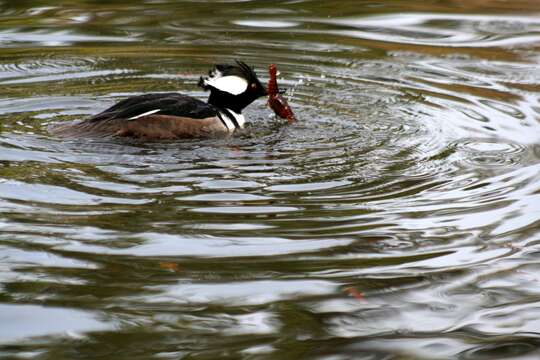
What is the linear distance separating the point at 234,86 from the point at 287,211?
2.94m

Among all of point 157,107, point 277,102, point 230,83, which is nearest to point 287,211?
point 157,107

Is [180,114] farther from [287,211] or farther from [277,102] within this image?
[287,211]

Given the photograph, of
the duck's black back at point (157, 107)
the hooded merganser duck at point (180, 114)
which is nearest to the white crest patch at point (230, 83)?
the hooded merganser duck at point (180, 114)

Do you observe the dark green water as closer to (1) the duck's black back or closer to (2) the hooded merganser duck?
(2) the hooded merganser duck

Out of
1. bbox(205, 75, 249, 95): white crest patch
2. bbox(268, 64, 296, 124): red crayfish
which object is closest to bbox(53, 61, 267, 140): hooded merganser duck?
bbox(205, 75, 249, 95): white crest patch

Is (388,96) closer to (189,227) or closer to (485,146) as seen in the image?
(485,146)

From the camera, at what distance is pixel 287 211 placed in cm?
610

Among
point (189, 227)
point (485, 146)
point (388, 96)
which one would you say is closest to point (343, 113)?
point (388, 96)

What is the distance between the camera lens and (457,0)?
13.0m

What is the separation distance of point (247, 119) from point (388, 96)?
4.19 feet

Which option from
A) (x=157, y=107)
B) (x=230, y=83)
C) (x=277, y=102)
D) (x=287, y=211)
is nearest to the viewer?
(x=287, y=211)

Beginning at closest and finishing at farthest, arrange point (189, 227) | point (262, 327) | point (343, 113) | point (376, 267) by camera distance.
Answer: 1. point (262, 327)
2. point (376, 267)
3. point (189, 227)
4. point (343, 113)

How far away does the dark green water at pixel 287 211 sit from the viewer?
4.61 metres

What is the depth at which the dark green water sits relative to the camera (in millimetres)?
4613
